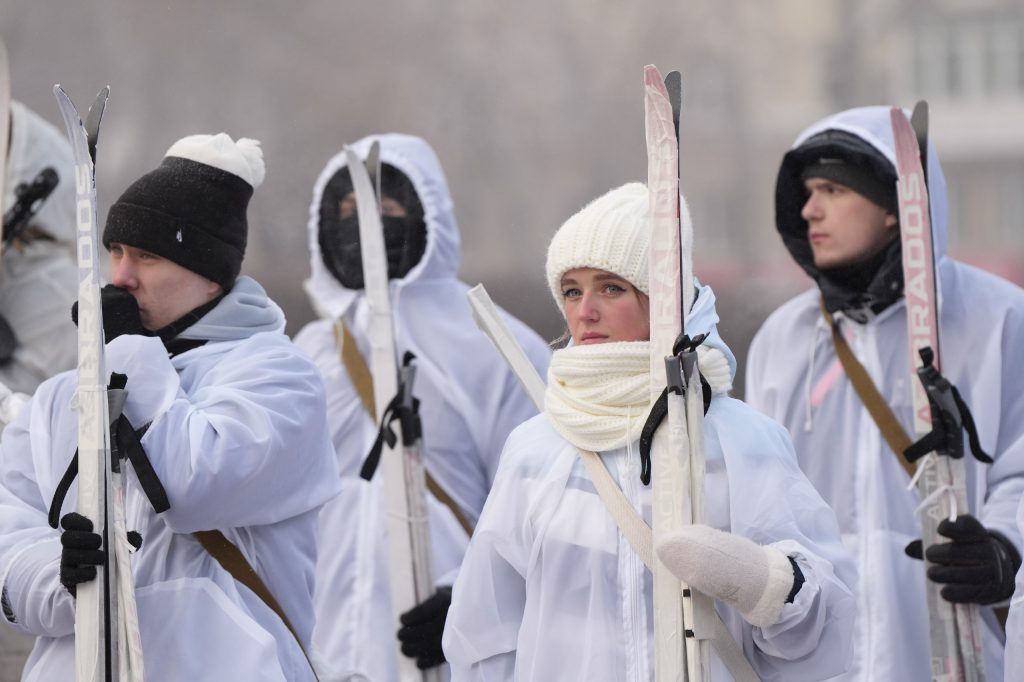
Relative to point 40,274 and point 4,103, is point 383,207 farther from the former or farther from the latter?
point 4,103

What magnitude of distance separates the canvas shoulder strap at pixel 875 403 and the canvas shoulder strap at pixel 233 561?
1824 mm

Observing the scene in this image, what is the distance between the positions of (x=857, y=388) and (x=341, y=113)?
1134 cm

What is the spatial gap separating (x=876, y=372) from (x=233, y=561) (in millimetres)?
2032

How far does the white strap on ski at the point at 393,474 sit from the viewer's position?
461cm

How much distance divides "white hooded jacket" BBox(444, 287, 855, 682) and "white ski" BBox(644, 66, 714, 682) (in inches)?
4.2

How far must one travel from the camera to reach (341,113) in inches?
616

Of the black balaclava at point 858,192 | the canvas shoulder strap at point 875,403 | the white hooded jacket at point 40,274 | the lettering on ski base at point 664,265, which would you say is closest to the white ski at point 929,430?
the canvas shoulder strap at point 875,403

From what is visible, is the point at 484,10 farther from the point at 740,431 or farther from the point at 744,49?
the point at 740,431

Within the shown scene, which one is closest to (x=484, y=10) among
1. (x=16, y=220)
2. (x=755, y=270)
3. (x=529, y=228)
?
(x=529, y=228)

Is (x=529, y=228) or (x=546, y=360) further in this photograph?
(x=529, y=228)

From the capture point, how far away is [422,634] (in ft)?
14.9

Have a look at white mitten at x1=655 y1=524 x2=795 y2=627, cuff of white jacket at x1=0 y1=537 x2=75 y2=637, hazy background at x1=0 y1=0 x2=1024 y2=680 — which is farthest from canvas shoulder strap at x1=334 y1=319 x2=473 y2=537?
hazy background at x1=0 y1=0 x2=1024 y2=680

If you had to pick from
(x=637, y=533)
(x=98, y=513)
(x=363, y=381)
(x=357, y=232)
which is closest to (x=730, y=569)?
(x=637, y=533)

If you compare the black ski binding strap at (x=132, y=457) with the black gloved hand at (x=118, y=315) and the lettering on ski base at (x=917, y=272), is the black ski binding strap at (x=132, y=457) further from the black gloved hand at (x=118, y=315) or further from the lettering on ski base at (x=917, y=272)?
the lettering on ski base at (x=917, y=272)
